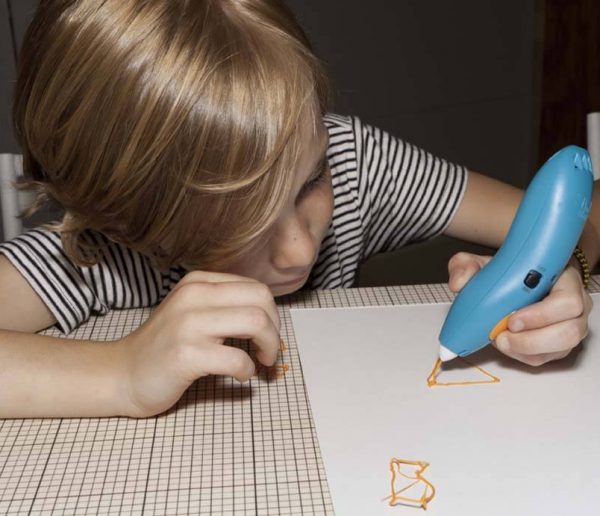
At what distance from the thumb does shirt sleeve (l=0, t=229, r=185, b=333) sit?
30 cm

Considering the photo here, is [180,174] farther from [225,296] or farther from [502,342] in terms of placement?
[502,342]

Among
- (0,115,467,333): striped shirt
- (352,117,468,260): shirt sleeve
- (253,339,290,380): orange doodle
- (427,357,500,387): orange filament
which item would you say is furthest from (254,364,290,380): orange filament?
(352,117,468,260): shirt sleeve

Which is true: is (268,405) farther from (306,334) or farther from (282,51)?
(282,51)

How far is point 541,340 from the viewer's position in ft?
1.85

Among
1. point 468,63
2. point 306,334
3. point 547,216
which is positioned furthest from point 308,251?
point 468,63

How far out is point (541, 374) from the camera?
0.59 metres

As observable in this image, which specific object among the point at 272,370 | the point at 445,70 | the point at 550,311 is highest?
the point at 550,311

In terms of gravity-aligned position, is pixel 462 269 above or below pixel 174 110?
below

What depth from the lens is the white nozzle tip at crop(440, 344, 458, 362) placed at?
0.57 metres

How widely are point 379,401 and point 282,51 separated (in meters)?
0.27

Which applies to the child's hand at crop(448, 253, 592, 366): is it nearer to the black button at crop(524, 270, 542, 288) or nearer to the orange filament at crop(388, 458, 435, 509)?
the black button at crop(524, 270, 542, 288)

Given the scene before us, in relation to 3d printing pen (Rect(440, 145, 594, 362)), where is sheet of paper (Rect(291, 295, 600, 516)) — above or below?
below

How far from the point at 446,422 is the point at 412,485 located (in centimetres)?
8

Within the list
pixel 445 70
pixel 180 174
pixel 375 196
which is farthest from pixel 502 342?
pixel 445 70
